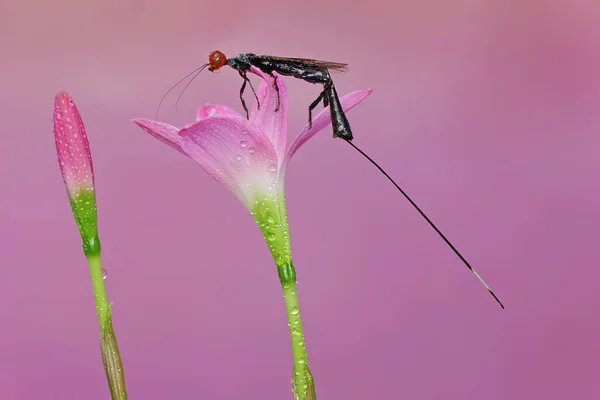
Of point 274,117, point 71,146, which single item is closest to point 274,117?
point 274,117

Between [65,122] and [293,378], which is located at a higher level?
[65,122]

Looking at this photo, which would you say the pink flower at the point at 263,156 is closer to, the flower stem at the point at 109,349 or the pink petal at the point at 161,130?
the pink petal at the point at 161,130

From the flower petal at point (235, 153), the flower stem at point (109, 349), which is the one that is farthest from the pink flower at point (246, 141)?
the flower stem at point (109, 349)

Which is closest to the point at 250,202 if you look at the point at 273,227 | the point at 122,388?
the point at 273,227

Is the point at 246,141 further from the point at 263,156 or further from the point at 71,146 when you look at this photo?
the point at 71,146

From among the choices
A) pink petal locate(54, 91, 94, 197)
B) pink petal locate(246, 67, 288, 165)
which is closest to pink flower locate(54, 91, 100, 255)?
pink petal locate(54, 91, 94, 197)

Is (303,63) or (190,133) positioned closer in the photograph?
(190,133)

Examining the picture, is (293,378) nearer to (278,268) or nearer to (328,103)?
(278,268)
